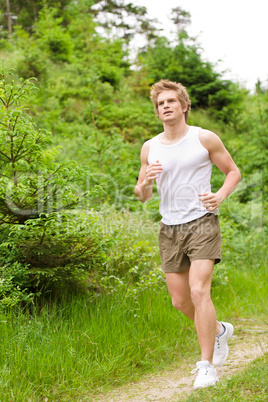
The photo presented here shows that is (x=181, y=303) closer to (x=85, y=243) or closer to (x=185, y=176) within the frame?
(x=185, y=176)

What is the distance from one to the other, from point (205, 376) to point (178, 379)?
2.28 feet

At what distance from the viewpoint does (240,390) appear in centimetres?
287

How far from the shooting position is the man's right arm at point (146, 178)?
3.30 m

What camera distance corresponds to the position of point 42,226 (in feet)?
13.1

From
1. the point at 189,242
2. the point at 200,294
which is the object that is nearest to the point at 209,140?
the point at 189,242

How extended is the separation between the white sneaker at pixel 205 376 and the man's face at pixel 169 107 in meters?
2.00

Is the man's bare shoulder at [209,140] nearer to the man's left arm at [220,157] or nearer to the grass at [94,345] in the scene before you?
the man's left arm at [220,157]

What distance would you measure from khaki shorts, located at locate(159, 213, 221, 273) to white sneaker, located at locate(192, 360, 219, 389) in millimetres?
781

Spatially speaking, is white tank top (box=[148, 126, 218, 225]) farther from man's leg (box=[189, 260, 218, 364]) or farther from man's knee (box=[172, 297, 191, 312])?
man's knee (box=[172, 297, 191, 312])

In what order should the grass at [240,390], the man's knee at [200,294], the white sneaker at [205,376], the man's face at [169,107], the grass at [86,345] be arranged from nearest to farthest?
1. the grass at [240,390]
2. the white sneaker at [205,376]
3. the man's knee at [200,294]
4. the grass at [86,345]
5. the man's face at [169,107]

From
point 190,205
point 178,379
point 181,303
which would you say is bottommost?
point 178,379

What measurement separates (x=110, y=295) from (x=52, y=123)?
11365 millimetres

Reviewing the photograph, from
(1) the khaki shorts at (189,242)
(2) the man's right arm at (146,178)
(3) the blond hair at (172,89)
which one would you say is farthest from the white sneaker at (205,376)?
(3) the blond hair at (172,89)

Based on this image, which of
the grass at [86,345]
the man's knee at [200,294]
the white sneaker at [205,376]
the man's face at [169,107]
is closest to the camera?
the white sneaker at [205,376]
